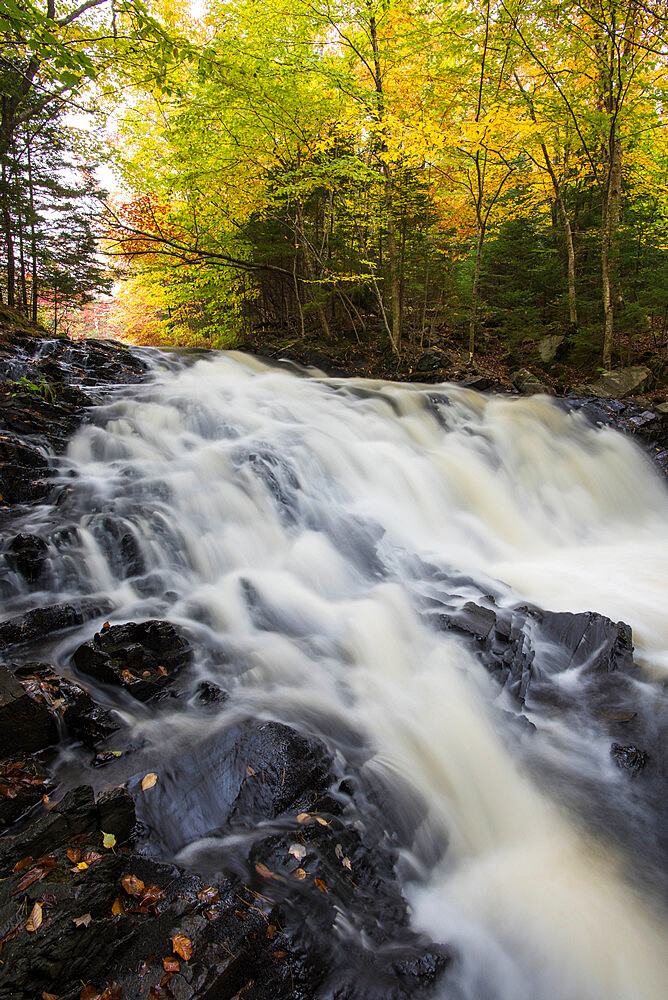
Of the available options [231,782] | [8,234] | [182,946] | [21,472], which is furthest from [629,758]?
[8,234]

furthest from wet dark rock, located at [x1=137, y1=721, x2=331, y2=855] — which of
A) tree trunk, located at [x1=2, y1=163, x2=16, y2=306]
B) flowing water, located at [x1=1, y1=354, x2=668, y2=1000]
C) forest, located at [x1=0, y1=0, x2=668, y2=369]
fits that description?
tree trunk, located at [x1=2, y1=163, x2=16, y2=306]

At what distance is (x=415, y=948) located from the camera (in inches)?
79.5

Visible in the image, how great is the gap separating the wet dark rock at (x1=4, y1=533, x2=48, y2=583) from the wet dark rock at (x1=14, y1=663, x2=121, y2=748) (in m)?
1.15

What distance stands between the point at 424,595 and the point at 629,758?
6.15 ft

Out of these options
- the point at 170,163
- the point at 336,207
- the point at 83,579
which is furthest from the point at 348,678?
the point at 336,207

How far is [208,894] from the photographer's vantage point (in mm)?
1857

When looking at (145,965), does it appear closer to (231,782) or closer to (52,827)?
(52,827)

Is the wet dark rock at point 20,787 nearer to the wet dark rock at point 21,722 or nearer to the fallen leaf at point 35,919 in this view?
the wet dark rock at point 21,722

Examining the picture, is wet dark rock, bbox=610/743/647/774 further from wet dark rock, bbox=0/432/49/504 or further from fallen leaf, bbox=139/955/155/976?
wet dark rock, bbox=0/432/49/504

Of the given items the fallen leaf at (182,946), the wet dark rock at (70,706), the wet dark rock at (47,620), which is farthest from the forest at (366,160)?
the fallen leaf at (182,946)

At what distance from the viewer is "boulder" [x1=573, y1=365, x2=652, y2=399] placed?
9.15m

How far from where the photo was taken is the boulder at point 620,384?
9.15 m

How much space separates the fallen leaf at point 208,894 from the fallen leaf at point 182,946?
0.54 feet

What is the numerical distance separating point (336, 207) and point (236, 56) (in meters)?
3.65
